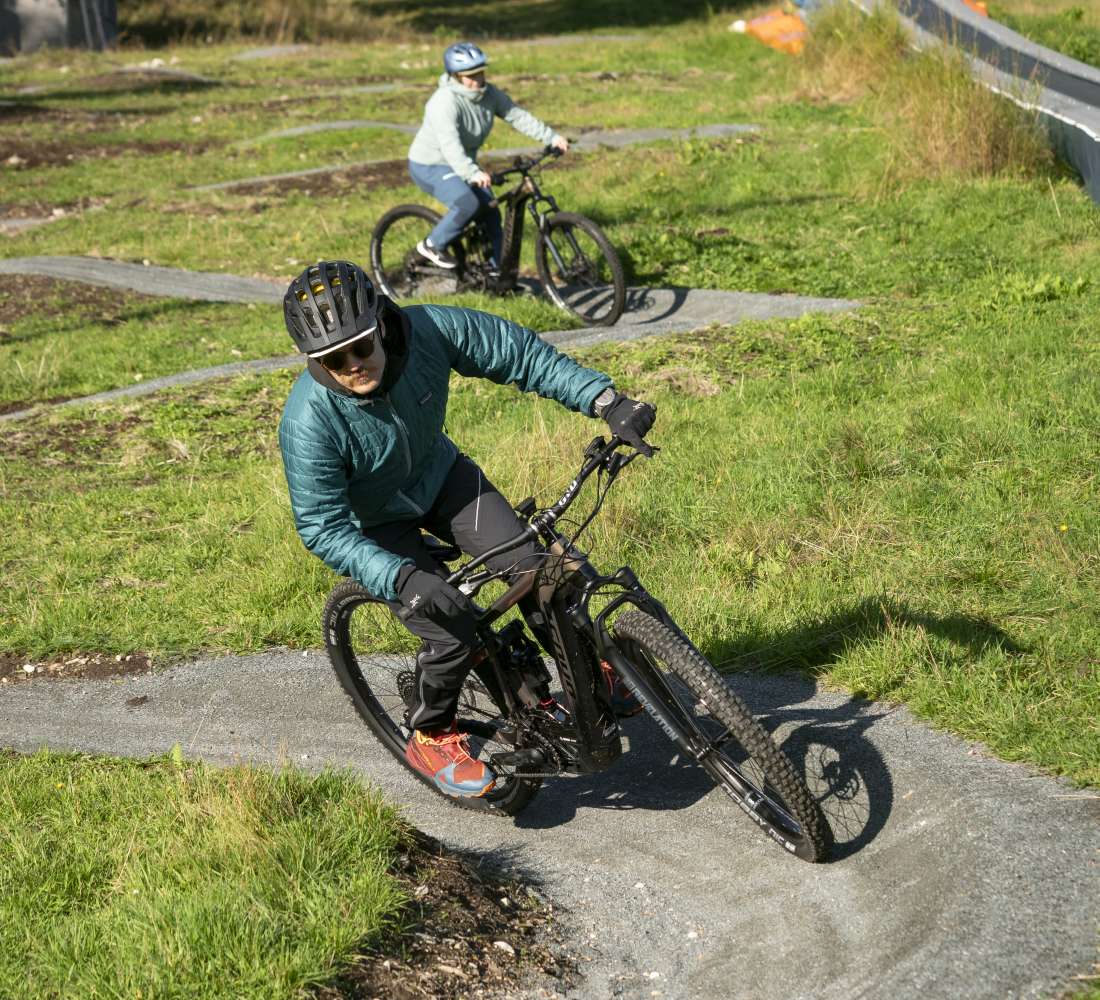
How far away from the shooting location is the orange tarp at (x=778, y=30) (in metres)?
26.5

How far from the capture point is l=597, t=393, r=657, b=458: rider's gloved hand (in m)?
4.31

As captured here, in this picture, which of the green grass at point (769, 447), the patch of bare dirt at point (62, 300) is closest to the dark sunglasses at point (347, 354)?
the green grass at point (769, 447)

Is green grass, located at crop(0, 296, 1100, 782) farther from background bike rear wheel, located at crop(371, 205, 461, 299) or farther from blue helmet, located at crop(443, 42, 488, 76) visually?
blue helmet, located at crop(443, 42, 488, 76)

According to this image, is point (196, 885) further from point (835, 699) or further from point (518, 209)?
point (518, 209)

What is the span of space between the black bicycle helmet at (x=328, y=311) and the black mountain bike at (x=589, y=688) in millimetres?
836

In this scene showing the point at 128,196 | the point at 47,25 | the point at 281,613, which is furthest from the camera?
the point at 47,25

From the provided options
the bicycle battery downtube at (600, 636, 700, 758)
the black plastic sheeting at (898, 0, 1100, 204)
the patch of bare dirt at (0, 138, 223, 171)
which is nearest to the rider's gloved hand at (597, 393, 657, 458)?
the bicycle battery downtube at (600, 636, 700, 758)

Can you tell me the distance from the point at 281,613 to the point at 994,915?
13.9ft

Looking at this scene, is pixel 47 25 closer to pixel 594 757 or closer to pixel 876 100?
pixel 876 100

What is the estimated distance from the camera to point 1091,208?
12.6 meters

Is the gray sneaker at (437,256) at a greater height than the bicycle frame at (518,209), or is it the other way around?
the bicycle frame at (518,209)

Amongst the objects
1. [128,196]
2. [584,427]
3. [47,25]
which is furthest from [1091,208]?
[47,25]

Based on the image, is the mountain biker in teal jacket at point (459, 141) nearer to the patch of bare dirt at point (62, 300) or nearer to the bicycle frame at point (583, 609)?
the patch of bare dirt at point (62, 300)

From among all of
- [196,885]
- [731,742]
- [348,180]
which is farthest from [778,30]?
[196,885]
